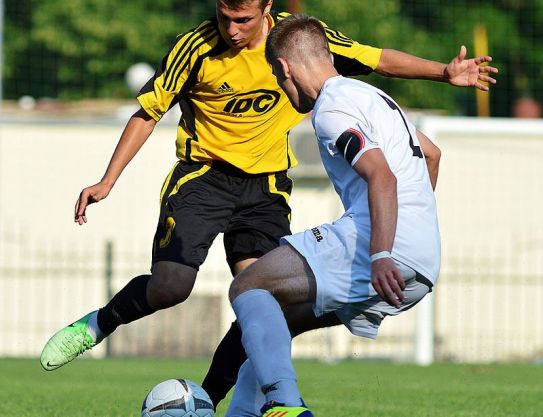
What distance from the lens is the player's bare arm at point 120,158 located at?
5977mm

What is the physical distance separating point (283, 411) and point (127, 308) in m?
2.02

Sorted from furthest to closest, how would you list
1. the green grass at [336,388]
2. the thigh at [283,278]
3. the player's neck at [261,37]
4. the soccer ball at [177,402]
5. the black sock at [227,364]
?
the green grass at [336,388] < the player's neck at [261,37] < the black sock at [227,364] < the soccer ball at [177,402] < the thigh at [283,278]

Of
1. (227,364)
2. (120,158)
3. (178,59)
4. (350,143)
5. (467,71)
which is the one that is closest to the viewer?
(350,143)

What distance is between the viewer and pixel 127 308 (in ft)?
21.5

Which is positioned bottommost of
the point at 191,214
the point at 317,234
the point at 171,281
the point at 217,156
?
the point at 171,281

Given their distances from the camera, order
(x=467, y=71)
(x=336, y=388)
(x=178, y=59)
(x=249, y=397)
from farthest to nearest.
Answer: (x=336, y=388) < (x=178, y=59) < (x=467, y=71) < (x=249, y=397)

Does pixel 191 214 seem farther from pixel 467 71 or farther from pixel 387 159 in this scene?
pixel 387 159

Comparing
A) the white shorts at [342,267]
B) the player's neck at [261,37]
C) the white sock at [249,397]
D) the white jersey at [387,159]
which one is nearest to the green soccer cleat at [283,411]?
the white shorts at [342,267]

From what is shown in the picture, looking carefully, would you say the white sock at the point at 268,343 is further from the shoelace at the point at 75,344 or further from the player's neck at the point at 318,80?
the shoelace at the point at 75,344

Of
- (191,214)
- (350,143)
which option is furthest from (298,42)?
(191,214)

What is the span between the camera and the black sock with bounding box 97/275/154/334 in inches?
257

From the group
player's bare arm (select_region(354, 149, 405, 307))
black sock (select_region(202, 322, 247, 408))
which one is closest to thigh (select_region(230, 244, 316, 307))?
player's bare arm (select_region(354, 149, 405, 307))

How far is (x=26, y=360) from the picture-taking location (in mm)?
13641

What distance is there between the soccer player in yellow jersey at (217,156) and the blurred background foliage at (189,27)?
1799 cm
